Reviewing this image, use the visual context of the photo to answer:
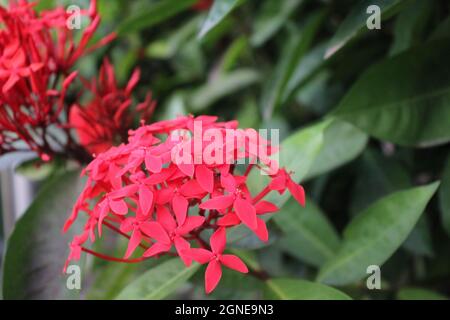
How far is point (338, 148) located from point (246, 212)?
1.53 feet

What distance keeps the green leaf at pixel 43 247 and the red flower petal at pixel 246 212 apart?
33 centimetres

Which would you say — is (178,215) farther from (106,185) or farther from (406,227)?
(406,227)

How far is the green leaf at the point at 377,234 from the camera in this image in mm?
829

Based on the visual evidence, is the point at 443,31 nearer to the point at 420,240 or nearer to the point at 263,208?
the point at 420,240

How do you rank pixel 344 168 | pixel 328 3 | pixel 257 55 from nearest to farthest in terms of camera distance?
pixel 328 3 < pixel 344 168 < pixel 257 55

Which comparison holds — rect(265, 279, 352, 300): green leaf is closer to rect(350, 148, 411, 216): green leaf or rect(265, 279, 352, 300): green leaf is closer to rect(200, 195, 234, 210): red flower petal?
rect(200, 195, 234, 210): red flower petal

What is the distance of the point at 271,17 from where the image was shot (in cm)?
132

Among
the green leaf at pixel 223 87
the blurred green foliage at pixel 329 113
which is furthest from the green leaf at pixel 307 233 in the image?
the green leaf at pixel 223 87

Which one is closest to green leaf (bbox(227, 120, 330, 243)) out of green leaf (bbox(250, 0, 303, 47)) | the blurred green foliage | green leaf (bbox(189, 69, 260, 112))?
the blurred green foliage

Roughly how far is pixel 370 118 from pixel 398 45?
0.18 m

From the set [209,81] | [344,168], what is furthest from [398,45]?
[209,81]

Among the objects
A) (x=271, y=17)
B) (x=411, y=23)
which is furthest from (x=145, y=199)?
(x=271, y=17)

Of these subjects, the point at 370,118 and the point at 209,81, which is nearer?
the point at 370,118

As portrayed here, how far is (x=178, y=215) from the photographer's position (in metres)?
0.63
